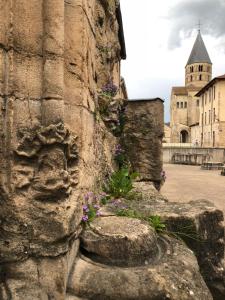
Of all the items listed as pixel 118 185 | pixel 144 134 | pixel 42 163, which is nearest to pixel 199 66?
pixel 144 134

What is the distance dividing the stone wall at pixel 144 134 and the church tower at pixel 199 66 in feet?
249

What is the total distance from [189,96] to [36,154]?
71.2 m

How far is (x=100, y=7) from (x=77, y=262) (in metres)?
3.05

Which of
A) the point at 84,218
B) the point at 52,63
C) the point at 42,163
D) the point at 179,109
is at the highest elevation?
the point at 179,109

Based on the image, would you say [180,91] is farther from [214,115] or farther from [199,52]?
[214,115]

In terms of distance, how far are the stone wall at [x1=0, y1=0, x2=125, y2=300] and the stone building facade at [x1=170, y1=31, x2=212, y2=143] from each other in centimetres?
6148

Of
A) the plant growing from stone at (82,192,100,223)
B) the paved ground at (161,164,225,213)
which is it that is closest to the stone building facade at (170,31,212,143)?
the paved ground at (161,164,225,213)

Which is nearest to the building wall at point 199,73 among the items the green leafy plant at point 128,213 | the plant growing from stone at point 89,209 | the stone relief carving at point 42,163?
the green leafy plant at point 128,213

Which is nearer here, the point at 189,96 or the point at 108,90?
the point at 108,90

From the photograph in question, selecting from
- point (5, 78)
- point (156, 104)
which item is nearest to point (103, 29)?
point (156, 104)

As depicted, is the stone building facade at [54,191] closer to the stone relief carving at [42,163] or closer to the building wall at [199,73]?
the stone relief carving at [42,163]

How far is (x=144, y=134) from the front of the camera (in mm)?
4613

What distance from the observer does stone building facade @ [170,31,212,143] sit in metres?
67.9

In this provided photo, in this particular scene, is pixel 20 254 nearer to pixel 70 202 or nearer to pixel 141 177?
pixel 70 202
